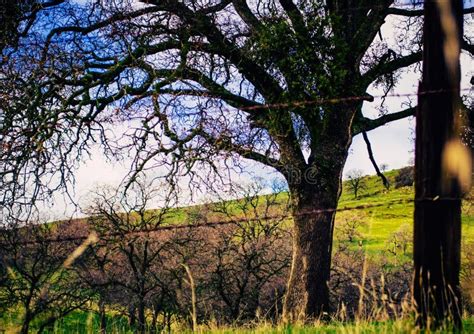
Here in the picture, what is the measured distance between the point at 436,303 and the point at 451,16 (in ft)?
8.43

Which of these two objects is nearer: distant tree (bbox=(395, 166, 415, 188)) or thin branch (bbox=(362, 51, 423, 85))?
thin branch (bbox=(362, 51, 423, 85))

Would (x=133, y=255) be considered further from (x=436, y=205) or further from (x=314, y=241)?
(x=436, y=205)

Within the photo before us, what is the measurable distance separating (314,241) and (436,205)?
7.60 meters

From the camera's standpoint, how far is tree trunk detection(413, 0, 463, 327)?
5.23 meters

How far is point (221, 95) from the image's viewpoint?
1305cm

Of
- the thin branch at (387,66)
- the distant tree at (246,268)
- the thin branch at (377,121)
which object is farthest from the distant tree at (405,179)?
the thin branch at (387,66)

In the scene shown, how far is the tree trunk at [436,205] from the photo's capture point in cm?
523

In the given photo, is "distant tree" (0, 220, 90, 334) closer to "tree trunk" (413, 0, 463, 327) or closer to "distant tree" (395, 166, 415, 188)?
"tree trunk" (413, 0, 463, 327)

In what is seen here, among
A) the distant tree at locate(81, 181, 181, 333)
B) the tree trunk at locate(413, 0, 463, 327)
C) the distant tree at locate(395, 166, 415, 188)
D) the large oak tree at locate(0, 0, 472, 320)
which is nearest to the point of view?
the tree trunk at locate(413, 0, 463, 327)

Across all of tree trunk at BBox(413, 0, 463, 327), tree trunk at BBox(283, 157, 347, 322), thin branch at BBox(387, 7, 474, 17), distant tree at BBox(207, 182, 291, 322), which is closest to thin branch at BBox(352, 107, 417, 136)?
tree trunk at BBox(283, 157, 347, 322)

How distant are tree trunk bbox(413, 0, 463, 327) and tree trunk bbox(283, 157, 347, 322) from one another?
7260mm

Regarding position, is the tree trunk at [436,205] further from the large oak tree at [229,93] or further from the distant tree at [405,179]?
the distant tree at [405,179]

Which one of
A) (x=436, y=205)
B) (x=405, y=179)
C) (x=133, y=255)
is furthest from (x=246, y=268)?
(x=405, y=179)

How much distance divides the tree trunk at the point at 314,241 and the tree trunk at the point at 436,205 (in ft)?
23.8
